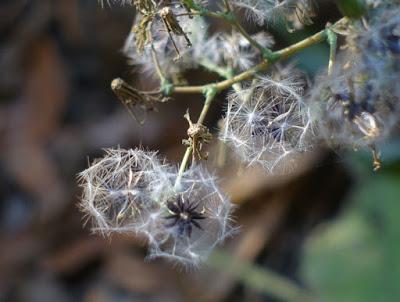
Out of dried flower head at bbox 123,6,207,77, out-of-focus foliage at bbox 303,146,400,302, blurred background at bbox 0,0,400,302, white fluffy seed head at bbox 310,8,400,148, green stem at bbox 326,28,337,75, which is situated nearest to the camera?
white fluffy seed head at bbox 310,8,400,148

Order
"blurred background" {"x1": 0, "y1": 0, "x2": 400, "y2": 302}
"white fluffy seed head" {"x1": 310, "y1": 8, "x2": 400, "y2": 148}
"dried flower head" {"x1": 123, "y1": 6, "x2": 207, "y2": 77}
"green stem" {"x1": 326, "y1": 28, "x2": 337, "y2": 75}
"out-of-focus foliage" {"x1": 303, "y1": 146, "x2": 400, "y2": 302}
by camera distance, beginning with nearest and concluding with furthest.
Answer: "white fluffy seed head" {"x1": 310, "y1": 8, "x2": 400, "y2": 148} → "green stem" {"x1": 326, "y1": 28, "x2": 337, "y2": 75} → "dried flower head" {"x1": 123, "y1": 6, "x2": 207, "y2": 77} → "out-of-focus foliage" {"x1": 303, "y1": 146, "x2": 400, "y2": 302} → "blurred background" {"x1": 0, "y1": 0, "x2": 400, "y2": 302}

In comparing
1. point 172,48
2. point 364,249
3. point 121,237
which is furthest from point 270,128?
point 121,237

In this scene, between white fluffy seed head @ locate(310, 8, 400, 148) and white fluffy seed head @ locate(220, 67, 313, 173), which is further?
white fluffy seed head @ locate(220, 67, 313, 173)

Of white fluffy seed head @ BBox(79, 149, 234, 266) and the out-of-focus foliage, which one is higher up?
white fluffy seed head @ BBox(79, 149, 234, 266)

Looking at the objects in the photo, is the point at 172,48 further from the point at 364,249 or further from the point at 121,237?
the point at 121,237

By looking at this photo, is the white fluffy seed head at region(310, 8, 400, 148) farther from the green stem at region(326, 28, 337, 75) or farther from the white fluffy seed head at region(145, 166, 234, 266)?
the white fluffy seed head at region(145, 166, 234, 266)

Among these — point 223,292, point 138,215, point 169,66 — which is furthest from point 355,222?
point 138,215

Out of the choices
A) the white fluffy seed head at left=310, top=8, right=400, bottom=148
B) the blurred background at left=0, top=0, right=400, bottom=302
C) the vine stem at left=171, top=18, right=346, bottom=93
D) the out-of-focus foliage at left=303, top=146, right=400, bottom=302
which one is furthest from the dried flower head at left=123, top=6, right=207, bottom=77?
the out-of-focus foliage at left=303, top=146, right=400, bottom=302

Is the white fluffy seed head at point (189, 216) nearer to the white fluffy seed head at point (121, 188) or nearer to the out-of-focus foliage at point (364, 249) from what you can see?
the white fluffy seed head at point (121, 188)
